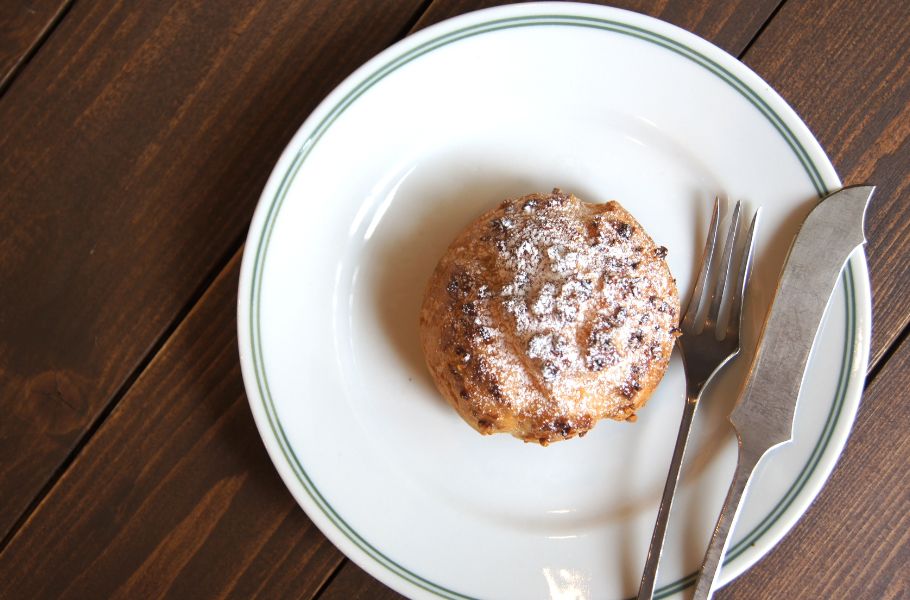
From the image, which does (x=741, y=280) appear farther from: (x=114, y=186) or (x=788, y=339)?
(x=114, y=186)

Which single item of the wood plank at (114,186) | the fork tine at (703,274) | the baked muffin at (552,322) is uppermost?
the fork tine at (703,274)

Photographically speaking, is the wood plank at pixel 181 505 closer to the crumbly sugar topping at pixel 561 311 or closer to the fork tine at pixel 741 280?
the crumbly sugar topping at pixel 561 311

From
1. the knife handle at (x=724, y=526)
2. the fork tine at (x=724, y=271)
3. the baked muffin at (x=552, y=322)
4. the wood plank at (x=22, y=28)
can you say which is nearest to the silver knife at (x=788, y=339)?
the knife handle at (x=724, y=526)

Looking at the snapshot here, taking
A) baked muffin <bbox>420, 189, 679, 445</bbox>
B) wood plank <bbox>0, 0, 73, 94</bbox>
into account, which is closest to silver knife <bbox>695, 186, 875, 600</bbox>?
baked muffin <bbox>420, 189, 679, 445</bbox>

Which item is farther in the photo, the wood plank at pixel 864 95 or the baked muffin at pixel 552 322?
the wood plank at pixel 864 95

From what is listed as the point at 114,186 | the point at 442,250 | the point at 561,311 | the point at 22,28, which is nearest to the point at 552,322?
the point at 561,311

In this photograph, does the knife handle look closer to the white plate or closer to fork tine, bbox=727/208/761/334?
the white plate
